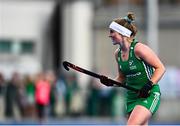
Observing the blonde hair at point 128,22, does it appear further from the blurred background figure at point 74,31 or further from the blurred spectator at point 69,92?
the blurred background figure at point 74,31

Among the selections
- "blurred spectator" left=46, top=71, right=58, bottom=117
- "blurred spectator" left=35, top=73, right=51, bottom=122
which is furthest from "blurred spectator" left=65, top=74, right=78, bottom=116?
"blurred spectator" left=35, top=73, right=51, bottom=122

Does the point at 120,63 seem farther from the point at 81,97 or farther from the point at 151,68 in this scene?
the point at 81,97

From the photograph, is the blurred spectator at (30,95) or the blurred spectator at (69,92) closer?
the blurred spectator at (30,95)

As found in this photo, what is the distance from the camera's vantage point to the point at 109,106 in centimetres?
2641

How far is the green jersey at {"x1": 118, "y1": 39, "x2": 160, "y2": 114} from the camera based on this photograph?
10.6 metres

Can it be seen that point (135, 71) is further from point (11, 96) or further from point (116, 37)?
point (11, 96)

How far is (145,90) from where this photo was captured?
10.4 metres

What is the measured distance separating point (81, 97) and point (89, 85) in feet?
1.45

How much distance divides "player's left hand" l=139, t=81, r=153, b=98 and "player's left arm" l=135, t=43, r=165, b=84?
0.08 meters

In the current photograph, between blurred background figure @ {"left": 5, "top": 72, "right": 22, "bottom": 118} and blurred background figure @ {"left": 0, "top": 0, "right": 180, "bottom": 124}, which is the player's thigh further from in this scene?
blurred background figure @ {"left": 0, "top": 0, "right": 180, "bottom": 124}

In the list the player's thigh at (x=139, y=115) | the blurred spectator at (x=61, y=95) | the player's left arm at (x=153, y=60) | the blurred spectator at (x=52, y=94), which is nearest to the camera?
the player's thigh at (x=139, y=115)

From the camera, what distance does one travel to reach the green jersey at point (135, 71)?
417 inches

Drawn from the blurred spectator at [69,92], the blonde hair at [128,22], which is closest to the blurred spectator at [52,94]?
the blurred spectator at [69,92]

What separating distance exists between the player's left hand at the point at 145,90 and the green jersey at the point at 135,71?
0.44 feet
